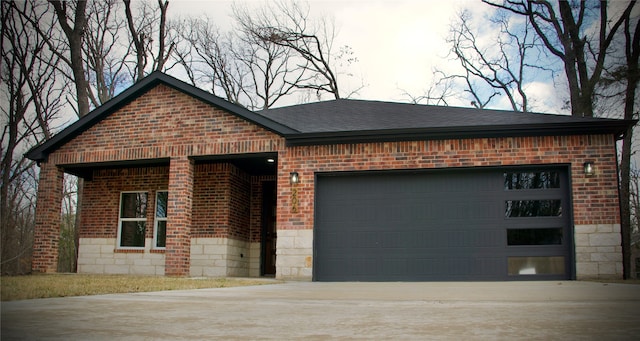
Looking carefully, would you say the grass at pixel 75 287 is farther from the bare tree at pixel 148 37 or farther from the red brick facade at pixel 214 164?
the bare tree at pixel 148 37

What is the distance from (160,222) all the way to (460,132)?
837 centimetres

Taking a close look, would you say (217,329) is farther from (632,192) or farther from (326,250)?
(632,192)

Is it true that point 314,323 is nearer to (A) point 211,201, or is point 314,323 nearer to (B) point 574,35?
(A) point 211,201

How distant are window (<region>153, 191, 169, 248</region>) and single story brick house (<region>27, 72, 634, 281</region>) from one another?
1.00m

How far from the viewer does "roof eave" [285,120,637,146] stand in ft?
36.2

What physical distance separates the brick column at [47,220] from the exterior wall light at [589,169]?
492 inches

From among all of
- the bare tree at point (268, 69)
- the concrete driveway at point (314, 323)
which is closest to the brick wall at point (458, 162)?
the concrete driveway at point (314, 323)

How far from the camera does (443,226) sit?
11.5 metres

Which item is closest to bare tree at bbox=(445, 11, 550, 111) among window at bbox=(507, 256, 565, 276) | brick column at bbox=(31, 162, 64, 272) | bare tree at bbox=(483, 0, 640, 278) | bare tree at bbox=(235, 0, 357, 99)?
bare tree at bbox=(483, 0, 640, 278)

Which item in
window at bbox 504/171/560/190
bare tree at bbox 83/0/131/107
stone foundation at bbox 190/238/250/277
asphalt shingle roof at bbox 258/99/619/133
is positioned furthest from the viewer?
bare tree at bbox 83/0/131/107

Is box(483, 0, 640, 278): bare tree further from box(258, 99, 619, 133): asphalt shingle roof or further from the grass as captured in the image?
the grass

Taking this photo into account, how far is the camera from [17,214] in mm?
16688

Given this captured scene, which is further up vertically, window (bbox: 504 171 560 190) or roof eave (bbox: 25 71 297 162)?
roof eave (bbox: 25 71 297 162)

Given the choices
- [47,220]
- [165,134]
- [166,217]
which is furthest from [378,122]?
[47,220]
